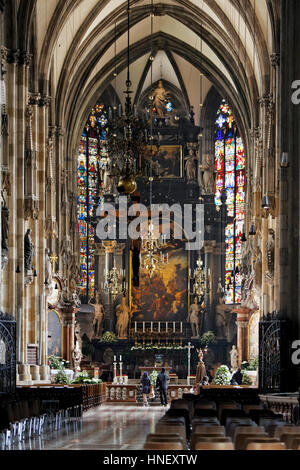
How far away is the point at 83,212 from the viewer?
46094 mm

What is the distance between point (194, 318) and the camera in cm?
4416

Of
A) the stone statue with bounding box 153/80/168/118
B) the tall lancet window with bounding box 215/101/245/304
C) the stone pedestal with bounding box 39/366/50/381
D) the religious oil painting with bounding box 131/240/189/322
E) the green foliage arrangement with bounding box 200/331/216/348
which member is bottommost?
the stone pedestal with bounding box 39/366/50/381

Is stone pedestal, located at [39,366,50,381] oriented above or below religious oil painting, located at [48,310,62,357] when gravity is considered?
below

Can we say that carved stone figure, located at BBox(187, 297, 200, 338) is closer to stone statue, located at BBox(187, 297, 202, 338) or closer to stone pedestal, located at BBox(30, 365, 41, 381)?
stone statue, located at BBox(187, 297, 202, 338)

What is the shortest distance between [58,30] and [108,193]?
13.1m

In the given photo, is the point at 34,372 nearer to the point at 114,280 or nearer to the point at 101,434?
the point at 114,280

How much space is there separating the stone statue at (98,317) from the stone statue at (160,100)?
30.2ft

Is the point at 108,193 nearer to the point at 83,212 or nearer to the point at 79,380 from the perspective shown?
the point at 83,212

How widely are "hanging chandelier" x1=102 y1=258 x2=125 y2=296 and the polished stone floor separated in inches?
578

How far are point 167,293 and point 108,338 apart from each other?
3752 millimetres

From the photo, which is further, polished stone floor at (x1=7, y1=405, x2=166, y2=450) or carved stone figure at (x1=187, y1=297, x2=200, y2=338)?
carved stone figure at (x1=187, y1=297, x2=200, y2=338)

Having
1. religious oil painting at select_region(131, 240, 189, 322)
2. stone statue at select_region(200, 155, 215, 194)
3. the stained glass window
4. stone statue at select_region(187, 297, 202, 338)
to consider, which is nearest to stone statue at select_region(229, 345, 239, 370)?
stone statue at select_region(187, 297, 202, 338)

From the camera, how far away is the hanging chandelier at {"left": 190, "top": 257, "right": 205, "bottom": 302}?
1656 inches
